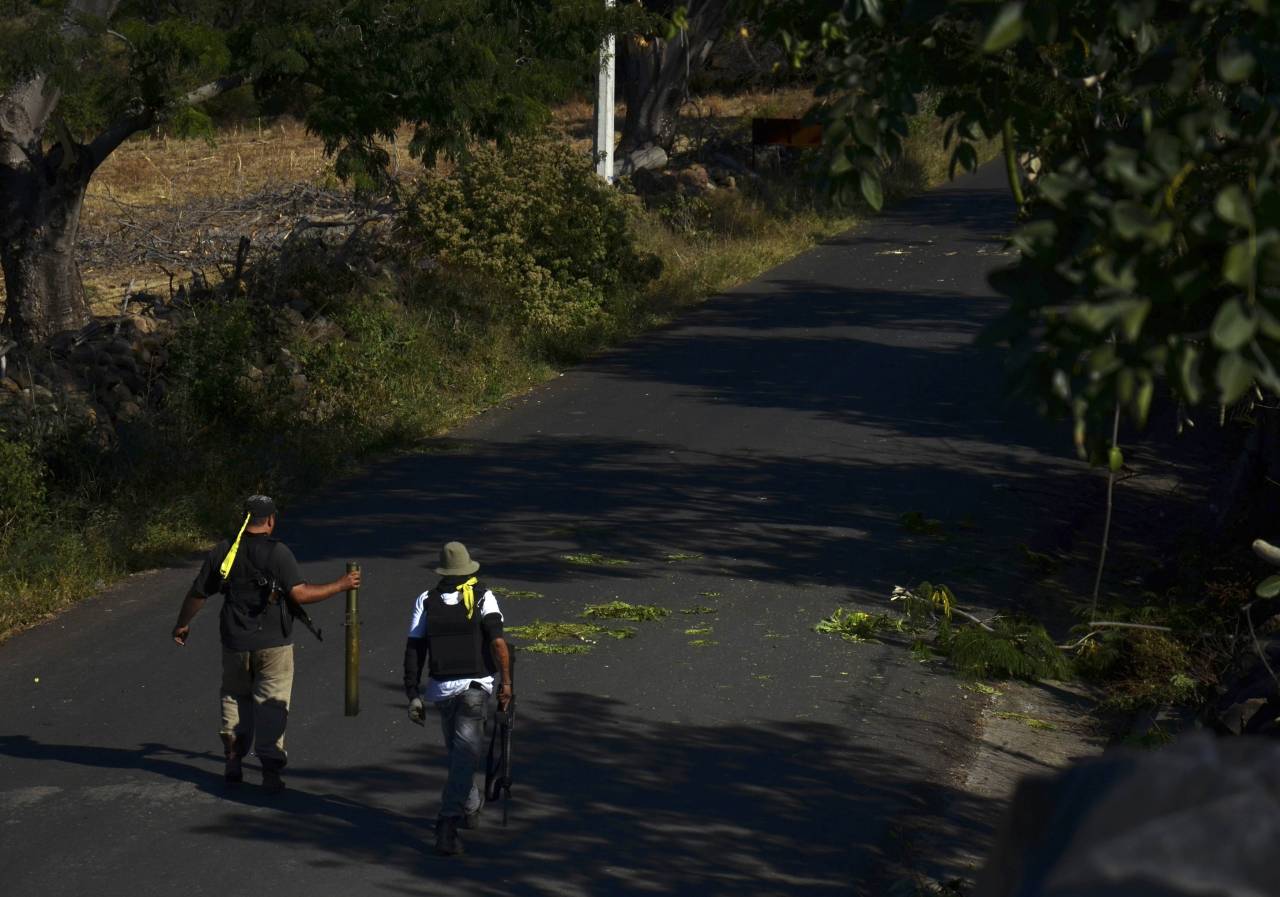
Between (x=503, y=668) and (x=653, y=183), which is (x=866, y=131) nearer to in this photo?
(x=503, y=668)

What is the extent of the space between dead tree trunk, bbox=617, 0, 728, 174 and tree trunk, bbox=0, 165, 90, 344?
19631 millimetres

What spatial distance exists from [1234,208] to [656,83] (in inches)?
1357

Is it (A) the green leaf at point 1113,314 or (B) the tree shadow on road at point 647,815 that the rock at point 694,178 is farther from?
(A) the green leaf at point 1113,314

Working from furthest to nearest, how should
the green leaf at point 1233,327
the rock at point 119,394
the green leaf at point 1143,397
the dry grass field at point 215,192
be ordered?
the dry grass field at point 215,192
the rock at point 119,394
the green leaf at point 1143,397
the green leaf at point 1233,327

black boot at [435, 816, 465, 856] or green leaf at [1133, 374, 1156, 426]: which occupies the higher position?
green leaf at [1133, 374, 1156, 426]

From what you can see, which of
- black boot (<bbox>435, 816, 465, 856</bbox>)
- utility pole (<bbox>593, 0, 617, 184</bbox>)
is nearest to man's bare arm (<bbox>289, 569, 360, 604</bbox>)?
black boot (<bbox>435, 816, 465, 856</bbox>)

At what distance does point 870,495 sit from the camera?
46.8 ft

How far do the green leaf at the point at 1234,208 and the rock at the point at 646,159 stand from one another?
31651mm

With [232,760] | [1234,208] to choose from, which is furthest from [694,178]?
[1234,208]

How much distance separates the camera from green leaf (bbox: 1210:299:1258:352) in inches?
122

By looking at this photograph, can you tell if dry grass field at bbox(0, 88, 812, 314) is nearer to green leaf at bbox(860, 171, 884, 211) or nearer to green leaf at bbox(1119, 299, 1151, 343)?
green leaf at bbox(860, 171, 884, 211)

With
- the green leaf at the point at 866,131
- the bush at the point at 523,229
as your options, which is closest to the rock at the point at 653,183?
the bush at the point at 523,229

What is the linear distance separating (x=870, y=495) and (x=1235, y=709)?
571 cm

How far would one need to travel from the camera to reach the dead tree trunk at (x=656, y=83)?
36156 millimetres
